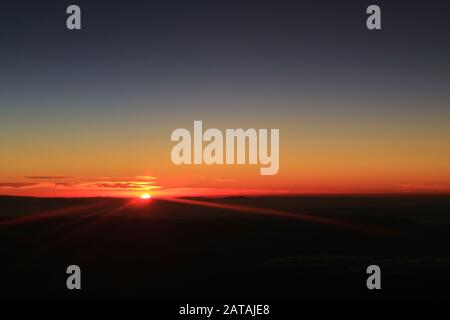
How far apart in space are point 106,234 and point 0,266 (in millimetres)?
8360

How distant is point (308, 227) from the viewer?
37.8 m

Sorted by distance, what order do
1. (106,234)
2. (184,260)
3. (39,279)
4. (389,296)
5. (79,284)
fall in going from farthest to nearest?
1. (106,234)
2. (184,260)
3. (39,279)
4. (389,296)
5. (79,284)

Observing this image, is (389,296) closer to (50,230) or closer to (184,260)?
(184,260)

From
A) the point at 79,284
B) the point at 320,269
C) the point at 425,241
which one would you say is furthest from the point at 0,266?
the point at 425,241

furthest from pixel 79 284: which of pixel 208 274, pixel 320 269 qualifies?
pixel 320 269

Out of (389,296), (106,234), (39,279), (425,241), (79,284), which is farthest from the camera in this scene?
(425,241)

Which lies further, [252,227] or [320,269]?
[252,227]

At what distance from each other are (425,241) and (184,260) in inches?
722

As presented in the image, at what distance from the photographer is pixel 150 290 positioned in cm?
2286
